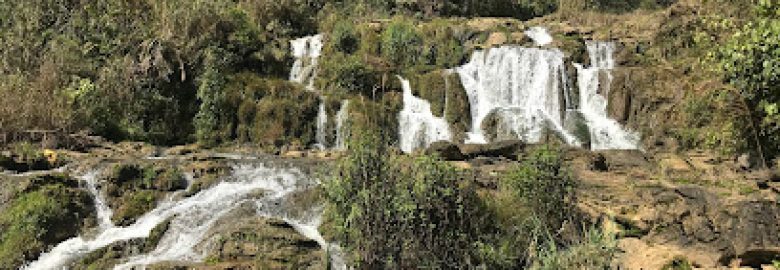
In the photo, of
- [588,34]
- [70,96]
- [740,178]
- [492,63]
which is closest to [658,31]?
[588,34]

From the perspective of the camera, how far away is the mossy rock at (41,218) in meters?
10.8

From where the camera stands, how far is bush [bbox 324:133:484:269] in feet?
22.9

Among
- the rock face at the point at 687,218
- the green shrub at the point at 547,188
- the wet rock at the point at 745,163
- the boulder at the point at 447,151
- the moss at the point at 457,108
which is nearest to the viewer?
the rock face at the point at 687,218

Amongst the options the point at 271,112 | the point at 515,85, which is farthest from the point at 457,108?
the point at 271,112

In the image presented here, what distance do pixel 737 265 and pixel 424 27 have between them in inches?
782

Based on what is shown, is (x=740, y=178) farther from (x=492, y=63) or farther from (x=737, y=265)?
(x=492, y=63)

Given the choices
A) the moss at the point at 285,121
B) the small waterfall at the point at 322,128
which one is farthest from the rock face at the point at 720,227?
the moss at the point at 285,121

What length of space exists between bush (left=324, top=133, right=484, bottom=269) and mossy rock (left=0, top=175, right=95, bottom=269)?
6.51 metres

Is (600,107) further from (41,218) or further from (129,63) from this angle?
(41,218)

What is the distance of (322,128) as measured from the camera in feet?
69.2

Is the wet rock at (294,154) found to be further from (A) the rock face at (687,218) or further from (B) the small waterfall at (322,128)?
(A) the rock face at (687,218)

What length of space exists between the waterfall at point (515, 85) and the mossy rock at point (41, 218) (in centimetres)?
1281

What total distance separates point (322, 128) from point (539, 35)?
12.4m

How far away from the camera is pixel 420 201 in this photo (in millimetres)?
7438
